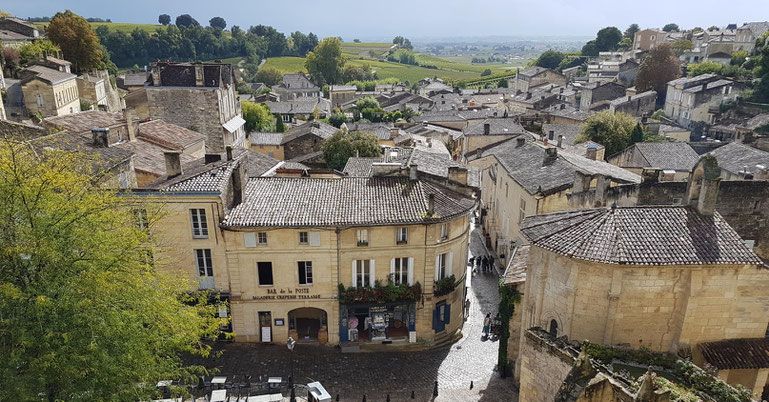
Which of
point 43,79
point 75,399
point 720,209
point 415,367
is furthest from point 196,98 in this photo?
point 720,209

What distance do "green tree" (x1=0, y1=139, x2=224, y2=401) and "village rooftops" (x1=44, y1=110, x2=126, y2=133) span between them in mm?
27934

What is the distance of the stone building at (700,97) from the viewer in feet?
277

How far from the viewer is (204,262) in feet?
98.9

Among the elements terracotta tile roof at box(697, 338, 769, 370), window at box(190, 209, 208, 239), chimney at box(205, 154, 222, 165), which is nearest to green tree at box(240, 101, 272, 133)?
chimney at box(205, 154, 222, 165)

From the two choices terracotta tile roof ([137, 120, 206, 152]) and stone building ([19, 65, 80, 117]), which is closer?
terracotta tile roof ([137, 120, 206, 152])

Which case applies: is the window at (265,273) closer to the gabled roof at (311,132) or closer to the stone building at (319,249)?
the stone building at (319,249)

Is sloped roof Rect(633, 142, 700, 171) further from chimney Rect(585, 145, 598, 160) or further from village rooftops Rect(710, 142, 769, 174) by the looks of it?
chimney Rect(585, 145, 598, 160)

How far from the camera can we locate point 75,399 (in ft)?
57.4

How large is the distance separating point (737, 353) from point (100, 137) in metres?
41.6

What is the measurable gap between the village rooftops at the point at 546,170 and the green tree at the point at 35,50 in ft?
258

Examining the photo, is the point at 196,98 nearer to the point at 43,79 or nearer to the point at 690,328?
the point at 43,79

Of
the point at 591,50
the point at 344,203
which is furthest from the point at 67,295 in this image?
the point at 591,50

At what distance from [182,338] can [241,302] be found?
9.37 metres

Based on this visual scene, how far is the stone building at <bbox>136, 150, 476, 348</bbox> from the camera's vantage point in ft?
96.4
